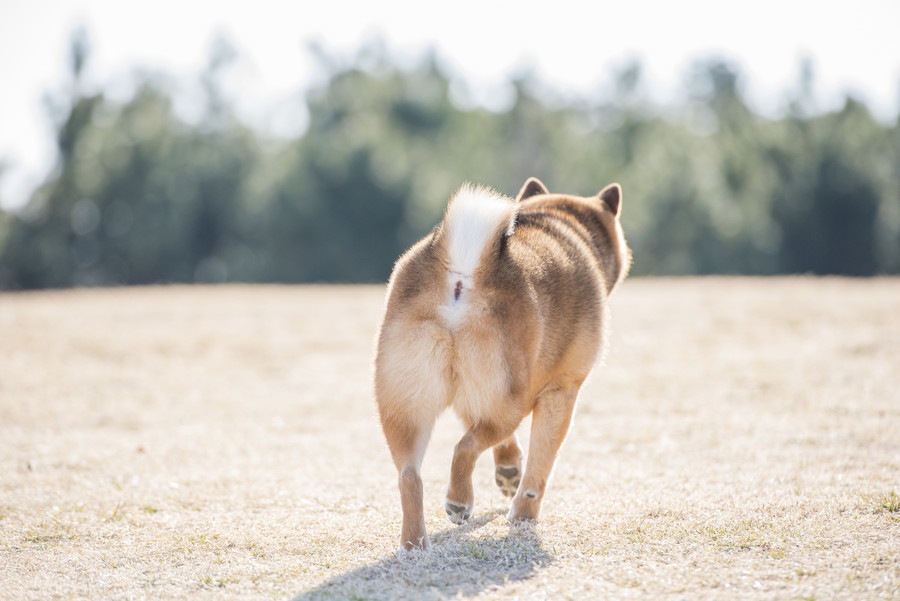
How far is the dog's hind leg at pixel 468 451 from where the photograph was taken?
13.7 feet

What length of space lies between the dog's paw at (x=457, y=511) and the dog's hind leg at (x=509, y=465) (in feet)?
2.21

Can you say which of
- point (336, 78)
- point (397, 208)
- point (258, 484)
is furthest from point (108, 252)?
point (258, 484)

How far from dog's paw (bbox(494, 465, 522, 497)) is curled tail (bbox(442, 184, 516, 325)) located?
137cm

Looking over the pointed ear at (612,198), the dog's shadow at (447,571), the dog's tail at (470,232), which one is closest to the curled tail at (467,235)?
the dog's tail at (470,232)

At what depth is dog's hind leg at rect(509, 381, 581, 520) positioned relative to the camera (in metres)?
4.66

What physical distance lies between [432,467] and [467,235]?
2.66 metres

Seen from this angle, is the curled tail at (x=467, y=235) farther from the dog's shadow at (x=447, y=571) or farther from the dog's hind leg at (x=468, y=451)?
the dog's shadow at (x=447, y=571)

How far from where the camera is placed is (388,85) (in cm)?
3912

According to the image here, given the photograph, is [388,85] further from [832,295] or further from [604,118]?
[832,295]

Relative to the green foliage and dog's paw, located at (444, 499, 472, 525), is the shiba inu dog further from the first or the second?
the green foliage

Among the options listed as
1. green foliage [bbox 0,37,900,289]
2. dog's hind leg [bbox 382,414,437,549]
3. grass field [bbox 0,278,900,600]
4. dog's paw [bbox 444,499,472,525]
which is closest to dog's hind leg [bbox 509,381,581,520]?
grass field [bbox 0,278,900,600]

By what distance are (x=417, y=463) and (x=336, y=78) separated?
37.8m

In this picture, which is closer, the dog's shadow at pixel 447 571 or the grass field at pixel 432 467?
the dog's shadow at pixel 447 571

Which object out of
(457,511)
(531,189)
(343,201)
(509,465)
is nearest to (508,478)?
(509,465)
